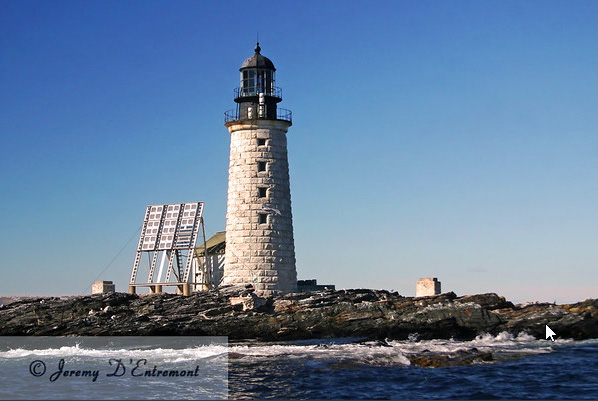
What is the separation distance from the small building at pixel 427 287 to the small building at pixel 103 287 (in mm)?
14665

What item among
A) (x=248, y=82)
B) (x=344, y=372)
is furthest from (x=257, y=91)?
(x=344, y=372)

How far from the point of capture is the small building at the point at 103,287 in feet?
136

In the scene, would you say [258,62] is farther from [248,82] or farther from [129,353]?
[129,353]

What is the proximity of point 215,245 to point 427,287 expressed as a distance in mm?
12050

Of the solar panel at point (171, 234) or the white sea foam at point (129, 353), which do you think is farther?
the solar panel at point (171, 234)

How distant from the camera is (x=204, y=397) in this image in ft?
73.6

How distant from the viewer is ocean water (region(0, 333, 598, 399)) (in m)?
22.9

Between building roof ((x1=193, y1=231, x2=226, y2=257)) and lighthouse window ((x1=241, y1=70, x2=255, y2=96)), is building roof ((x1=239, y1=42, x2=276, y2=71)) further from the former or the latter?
building roof ((x1=193, y1=231, x2=226, y2=257))

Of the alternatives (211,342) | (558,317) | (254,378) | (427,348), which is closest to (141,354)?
(211,342)

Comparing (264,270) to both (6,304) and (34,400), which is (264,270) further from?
(34,400)

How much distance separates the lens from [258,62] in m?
41.4

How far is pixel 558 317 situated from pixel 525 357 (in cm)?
673

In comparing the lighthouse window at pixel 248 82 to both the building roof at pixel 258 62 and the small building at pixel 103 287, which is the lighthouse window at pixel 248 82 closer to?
the building roof at pixel 258 62

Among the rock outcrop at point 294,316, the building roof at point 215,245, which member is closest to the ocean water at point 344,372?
the rock outcrop at point 294,316
